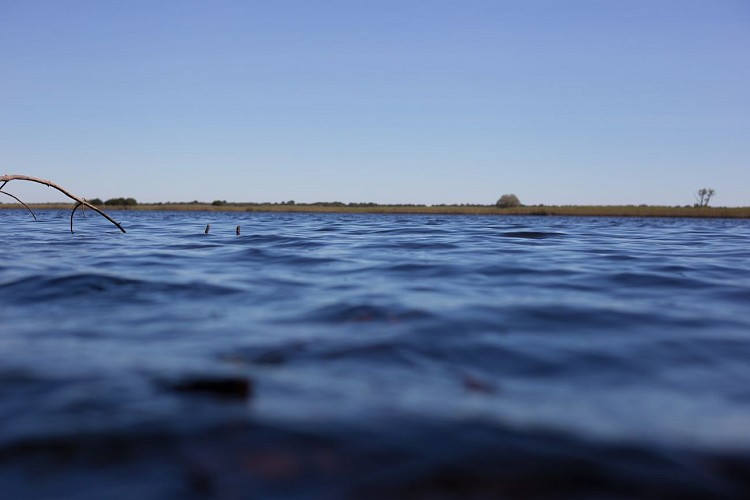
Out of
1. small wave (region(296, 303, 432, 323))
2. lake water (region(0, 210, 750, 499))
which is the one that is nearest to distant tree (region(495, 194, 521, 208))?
lake water (region(0, 210, 750, 499))

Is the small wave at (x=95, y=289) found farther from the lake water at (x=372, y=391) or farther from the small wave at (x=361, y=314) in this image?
the small wave at (x=361, y=314)

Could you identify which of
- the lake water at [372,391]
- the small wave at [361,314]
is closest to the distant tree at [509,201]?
the lake water at [372,391]

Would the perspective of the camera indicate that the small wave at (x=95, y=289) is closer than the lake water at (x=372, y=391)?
No

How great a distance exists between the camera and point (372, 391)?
2.99 metres

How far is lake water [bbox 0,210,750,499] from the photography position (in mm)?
2141

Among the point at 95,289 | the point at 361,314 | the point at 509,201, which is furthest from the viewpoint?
the point at 509,201

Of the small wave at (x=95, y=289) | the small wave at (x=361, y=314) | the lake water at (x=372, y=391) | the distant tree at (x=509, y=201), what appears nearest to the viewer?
the lake water at (x=372, y=391)

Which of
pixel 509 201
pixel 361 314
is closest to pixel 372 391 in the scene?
pixel 361 314

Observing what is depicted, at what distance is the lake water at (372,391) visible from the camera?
7.02 feet

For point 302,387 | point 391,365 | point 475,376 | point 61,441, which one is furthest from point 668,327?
point 61,441

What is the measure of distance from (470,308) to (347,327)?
1.50 m

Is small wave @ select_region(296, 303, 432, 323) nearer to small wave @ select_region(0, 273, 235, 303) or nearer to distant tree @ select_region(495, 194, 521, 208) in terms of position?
small wave @ select_region(0, 273, 235, 303)

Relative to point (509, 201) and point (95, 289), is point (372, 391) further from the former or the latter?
point (509, 201)

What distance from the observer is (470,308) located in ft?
16.8
